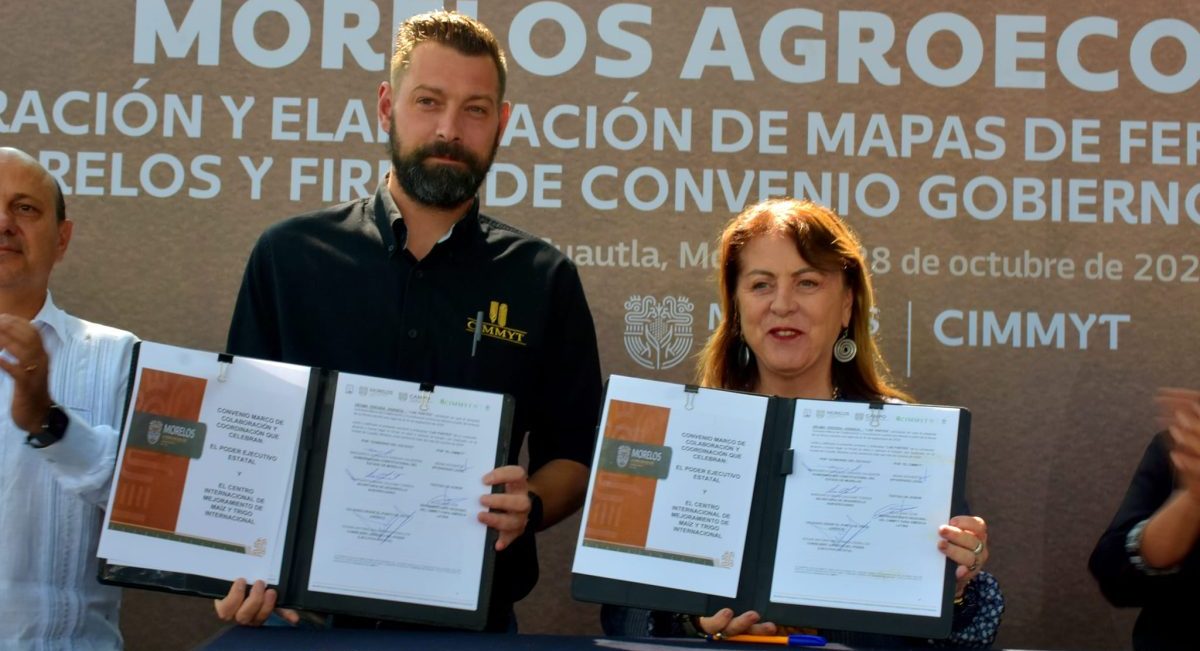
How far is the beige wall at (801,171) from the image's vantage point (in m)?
3.34

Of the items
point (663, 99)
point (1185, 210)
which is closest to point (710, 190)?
point (663, 99)

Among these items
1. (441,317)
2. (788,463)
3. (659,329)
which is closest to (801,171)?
(659,329)

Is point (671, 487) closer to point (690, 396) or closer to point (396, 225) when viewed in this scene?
point (690, 396)

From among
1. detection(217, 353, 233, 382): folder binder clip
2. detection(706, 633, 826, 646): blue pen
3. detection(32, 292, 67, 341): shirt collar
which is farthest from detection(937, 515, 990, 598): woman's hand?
detection(32, 292, 67, 341): shirt collar

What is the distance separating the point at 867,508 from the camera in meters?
2.01

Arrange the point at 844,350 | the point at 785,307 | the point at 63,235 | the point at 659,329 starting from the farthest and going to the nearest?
the point at 659,329
the point at 63,235
the point at 844,350
the point at 785,307

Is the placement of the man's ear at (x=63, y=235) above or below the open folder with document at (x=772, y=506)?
above

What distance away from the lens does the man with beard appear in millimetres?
2342

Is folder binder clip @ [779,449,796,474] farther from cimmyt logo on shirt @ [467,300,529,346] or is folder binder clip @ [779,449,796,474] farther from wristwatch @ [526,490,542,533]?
cimmyt logo on shirt @ [467,300,529,346]

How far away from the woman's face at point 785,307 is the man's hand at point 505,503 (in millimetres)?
610

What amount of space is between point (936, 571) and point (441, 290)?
1.08m

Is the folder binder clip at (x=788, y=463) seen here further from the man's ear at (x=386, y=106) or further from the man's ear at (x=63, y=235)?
the man's ear at (x=63, y=235)

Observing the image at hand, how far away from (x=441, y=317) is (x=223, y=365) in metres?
0.47
